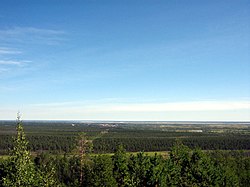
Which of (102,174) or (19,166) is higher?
(19,166)

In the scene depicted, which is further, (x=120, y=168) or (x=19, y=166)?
(x=120, y=168)

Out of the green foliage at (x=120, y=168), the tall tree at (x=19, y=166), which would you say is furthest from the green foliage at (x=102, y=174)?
the tall tree at (x=19, y=166)

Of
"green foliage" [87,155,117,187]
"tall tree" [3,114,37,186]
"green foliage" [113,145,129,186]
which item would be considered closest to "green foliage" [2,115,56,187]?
"tall tree" [3,114,37,186]

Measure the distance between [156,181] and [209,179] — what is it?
28.7ft

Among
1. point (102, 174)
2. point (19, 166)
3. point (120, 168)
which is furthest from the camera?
point (120, 168)

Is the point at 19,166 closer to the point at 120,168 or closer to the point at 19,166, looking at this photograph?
the point at 19,166

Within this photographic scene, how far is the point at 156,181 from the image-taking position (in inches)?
1869

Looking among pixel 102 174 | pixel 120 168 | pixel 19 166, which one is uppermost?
pixel 19 166

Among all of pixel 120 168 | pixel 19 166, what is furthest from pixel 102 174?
pixel 19 166

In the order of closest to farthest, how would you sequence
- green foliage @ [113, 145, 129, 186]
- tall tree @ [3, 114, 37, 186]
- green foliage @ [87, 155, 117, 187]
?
tall tree @ [3, 114, 37, 186] → green foliage @ [87, 155, 117, 187] → green foliage @ [113, 145, 129, 186]

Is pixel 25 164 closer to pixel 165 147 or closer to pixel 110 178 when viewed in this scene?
pixel 110 178

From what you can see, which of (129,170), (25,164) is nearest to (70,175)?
(129,170)

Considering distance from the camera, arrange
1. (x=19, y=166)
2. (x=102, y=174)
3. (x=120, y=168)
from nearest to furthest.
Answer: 1. (x=19, y=166)
2. (x=102, y=174)
3. (x=120, y=168)

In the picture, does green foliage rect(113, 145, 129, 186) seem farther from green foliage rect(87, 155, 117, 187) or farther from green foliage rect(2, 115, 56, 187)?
green foliage rect(2, 115, 56, 187)
